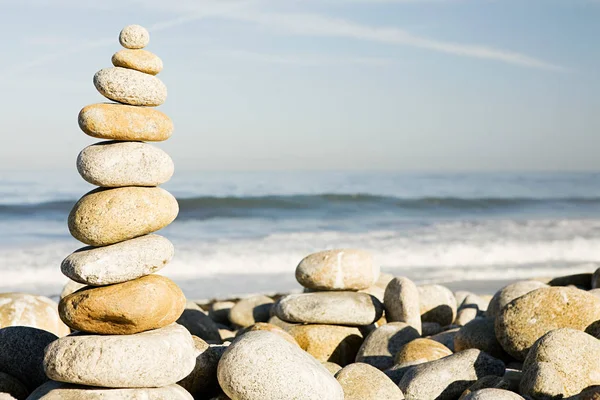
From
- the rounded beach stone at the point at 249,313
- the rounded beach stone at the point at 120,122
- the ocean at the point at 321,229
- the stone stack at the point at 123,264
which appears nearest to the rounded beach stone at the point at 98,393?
the stone stack at the point at 123,264

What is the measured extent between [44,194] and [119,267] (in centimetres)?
2995

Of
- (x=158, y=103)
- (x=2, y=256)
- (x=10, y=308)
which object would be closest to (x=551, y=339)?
(x=158, y=103)

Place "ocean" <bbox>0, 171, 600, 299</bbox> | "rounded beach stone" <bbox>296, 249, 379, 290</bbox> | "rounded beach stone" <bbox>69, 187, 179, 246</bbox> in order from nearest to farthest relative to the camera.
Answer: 1. "rounded beach stone" <bbox>69, 187, 179, 246</bbox>
2. "rounded beach stone" <bbox>296, 249, 379, 290</bbox>
3. "ocean" <bbox>0, 171, 600, 299</bbox>

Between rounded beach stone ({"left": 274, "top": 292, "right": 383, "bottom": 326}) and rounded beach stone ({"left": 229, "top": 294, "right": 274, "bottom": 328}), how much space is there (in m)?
1.36

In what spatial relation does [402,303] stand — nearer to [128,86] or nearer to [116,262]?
[116,262]

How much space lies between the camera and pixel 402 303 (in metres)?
7.70

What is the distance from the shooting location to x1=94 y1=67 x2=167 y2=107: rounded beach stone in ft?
16.3

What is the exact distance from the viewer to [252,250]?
708 inches

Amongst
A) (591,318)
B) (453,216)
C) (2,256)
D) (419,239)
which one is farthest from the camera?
(453,216)

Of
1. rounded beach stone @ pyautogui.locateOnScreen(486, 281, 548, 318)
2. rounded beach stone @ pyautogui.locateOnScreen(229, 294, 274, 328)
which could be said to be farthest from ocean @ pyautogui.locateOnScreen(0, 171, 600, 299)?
rounded beach stone @ pyautogui.locateOnScreen(486, 281, 548, 318)

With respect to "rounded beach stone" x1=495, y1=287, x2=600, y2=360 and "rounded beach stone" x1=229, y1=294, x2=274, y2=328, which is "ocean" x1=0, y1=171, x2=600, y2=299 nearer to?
"rounded beach stone" x1=229, y1=294, x2=274, y2=328

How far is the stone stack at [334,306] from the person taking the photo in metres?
7.40

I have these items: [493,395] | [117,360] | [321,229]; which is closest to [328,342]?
[493,395]

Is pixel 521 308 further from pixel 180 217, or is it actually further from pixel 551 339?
pixel 180 217
